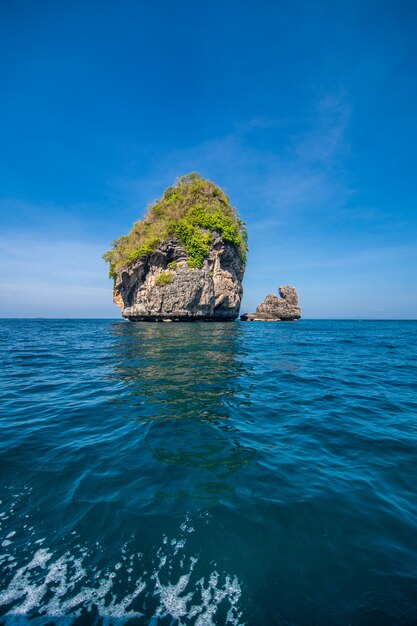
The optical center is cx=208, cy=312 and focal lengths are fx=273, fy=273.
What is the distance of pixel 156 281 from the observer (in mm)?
41906

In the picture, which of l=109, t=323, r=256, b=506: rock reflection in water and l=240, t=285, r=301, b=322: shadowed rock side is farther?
l=240, t=285, r=301, b=322: shadowed rock side

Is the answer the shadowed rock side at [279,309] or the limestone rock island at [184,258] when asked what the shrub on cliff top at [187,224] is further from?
the shadowed rock side at [279,309]

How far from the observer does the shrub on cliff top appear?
41531mm

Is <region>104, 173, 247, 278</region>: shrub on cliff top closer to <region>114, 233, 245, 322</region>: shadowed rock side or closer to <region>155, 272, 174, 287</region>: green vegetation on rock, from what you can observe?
<region>114, 233, 245, 322</region>: shadowed rock side

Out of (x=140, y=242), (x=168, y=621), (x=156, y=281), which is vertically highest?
(x=140, y=242)

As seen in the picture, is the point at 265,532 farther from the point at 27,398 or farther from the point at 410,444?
the point at 27,398

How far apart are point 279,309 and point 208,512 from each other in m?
73.8

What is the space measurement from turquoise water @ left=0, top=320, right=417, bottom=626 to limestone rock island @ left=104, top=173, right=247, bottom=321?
35669 mm

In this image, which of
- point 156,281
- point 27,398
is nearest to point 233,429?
point 27,398

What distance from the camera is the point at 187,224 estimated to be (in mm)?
41312

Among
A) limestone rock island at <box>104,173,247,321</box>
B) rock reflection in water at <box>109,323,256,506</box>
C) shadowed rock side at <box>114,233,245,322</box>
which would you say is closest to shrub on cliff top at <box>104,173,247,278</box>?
limestone rock island at <box>104,173,247,321</box>

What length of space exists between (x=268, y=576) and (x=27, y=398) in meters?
7.12

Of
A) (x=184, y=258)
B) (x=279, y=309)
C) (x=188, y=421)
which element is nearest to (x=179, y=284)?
(x=184, y=258)

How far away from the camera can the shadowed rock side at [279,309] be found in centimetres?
7375
